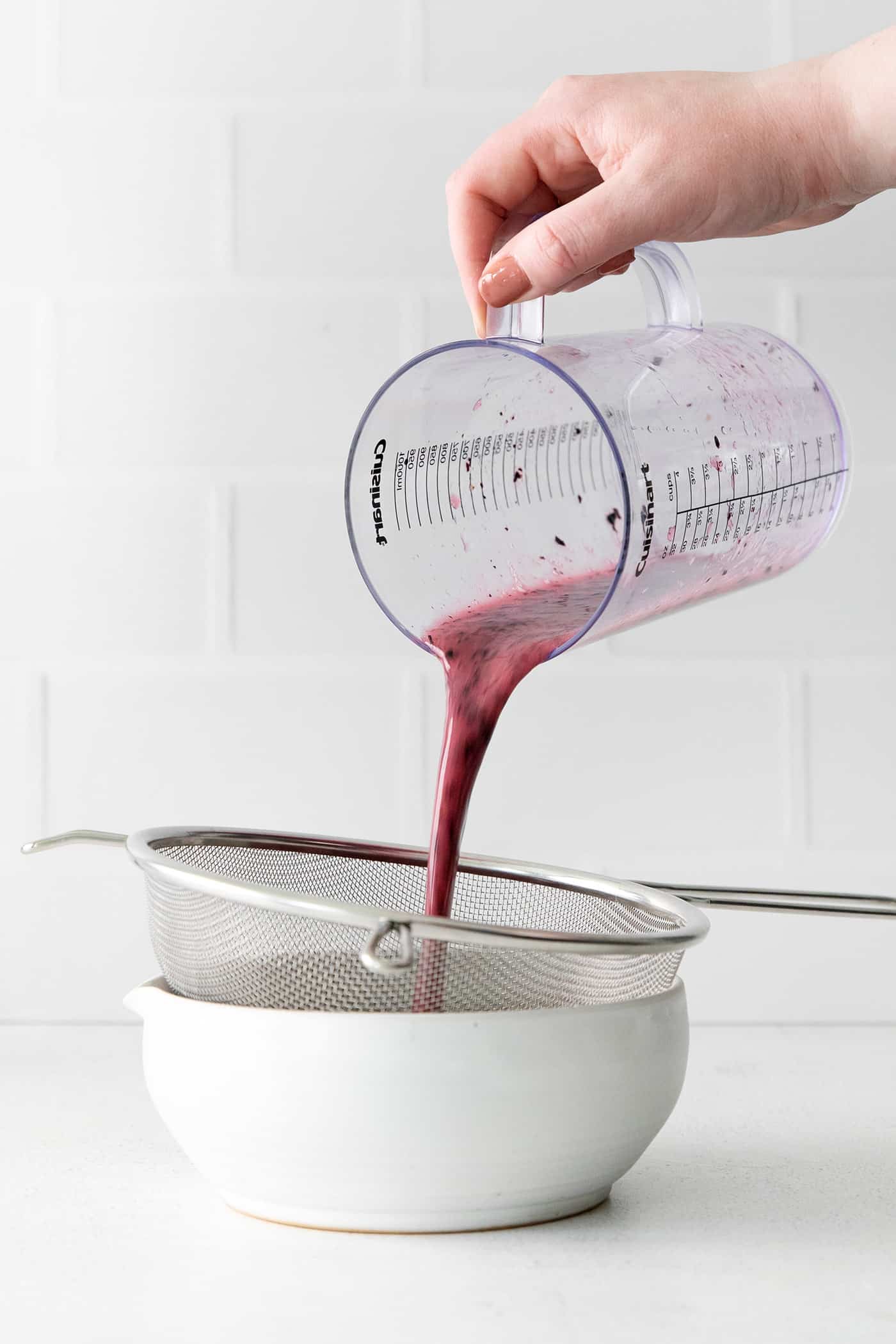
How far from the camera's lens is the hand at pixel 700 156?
68cm

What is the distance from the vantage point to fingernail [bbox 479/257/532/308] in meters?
0.68

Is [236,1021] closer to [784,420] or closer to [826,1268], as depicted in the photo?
[826,1268]

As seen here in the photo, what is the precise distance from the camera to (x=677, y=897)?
764 mm

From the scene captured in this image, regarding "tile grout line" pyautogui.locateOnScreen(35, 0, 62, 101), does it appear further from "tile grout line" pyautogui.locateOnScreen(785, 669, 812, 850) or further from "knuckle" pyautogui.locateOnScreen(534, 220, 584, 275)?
"tile grout line" pyautogui.locateOnScreen(785, 669, 812, 850)

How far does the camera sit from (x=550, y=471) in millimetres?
733

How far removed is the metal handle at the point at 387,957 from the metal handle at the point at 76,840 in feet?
0.74

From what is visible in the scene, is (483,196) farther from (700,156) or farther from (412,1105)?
(412,1105)

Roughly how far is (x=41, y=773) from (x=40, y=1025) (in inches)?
8.2


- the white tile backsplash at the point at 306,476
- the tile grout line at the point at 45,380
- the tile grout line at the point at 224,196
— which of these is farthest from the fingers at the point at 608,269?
the tile grout line at the point at 45,380

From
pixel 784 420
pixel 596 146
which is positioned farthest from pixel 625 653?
pixel 596 146

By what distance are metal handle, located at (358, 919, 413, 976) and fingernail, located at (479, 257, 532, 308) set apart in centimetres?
32

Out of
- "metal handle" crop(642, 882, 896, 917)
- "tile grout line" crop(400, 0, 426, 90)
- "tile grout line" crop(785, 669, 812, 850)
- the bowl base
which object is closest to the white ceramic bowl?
the bowl base

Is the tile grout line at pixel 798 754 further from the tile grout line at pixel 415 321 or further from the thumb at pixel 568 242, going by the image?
the thumb at pixel 568 242

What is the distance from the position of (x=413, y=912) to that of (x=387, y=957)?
0.44 ft
